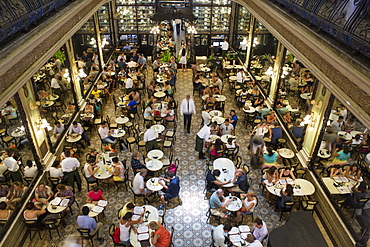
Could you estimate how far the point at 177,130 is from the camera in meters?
→ 11.7

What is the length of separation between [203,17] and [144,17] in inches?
141

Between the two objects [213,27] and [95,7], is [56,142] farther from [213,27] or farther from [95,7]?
[213,27]

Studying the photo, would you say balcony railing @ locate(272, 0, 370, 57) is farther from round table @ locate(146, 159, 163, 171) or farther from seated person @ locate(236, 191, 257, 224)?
round table @ locate(146, 159, 163, 171)

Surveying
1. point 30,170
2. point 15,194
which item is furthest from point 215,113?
point 15,194

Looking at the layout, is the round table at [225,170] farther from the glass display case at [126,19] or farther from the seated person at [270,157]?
the glass display case at [126,19]

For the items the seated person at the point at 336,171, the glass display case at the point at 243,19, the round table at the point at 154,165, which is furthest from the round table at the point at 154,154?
the glass display case at the point at 243,19

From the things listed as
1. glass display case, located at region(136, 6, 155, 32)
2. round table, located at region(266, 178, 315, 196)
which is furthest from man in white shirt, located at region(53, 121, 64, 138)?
glass display case, located at region(136, 6, 155, 32)

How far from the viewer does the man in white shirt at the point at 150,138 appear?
973 cm

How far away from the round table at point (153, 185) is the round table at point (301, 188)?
2.78 metres

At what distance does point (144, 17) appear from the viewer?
19.0 meters

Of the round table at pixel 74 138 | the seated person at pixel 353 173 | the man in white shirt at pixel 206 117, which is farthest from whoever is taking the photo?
the man in white shirt at pixel 206 117

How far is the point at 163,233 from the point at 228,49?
1458 centimetres

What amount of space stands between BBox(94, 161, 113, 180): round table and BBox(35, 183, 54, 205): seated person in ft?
4.00

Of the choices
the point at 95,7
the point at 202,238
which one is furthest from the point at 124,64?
the point at 202,238
